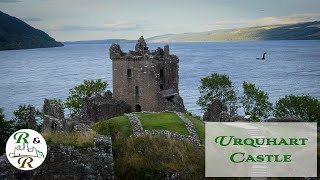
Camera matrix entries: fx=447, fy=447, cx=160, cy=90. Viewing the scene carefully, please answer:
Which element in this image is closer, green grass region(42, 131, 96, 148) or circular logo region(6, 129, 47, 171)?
circular logo region(6, 129, 47, 171)

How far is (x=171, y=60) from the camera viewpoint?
5628 cm

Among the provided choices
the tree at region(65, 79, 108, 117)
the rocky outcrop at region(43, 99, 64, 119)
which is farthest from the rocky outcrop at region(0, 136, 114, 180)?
the tree at region(65, 79, 108, 117)

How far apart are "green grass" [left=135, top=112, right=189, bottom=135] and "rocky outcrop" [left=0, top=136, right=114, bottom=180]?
825 centimetres

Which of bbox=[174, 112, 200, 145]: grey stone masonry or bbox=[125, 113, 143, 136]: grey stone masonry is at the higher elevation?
bbox=[125, 113, 143, 136]: grey stone masonry

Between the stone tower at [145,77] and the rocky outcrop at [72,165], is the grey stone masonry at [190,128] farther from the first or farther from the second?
the stone tower at [145,77]

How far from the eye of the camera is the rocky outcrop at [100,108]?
49406 mm

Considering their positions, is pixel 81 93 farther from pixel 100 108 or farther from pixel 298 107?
pixel 298 107

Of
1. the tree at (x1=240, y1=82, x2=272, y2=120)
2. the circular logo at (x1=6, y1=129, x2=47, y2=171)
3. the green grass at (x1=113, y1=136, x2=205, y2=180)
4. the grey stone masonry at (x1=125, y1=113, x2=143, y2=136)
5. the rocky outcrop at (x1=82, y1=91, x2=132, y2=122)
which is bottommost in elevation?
the tree at (x1=240, y1=82, x2=272, y2=120)

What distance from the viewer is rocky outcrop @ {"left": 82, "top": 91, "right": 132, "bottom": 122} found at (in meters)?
49.4

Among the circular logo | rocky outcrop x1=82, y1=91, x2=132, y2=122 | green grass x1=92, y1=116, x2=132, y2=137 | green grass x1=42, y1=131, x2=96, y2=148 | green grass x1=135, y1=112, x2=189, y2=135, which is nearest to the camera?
the circular logo

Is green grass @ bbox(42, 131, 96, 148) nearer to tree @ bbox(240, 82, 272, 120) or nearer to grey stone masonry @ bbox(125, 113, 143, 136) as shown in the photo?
grey stone masonry @ bbox(125, 113, 143, 136)

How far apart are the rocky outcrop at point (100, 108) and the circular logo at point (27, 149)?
28193mm

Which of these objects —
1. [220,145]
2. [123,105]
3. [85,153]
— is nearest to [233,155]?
[220,145]

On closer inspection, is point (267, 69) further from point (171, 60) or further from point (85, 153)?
point (85, 153)
